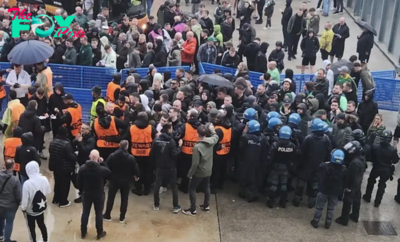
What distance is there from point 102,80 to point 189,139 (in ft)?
15.1

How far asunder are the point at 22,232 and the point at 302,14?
37.1 ft

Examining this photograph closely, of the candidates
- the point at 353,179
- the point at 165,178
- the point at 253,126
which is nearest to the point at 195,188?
the point at 165,178

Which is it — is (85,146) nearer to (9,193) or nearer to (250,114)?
(9,193)

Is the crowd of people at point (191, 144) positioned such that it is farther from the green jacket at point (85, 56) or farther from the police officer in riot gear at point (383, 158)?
the green jacket at point (85, 56)

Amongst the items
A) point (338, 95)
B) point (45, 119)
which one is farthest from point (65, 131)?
point (338, 95)

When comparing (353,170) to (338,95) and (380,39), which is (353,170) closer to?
(338,95)

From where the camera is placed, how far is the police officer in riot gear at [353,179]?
8.88 metres

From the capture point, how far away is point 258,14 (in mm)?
22734

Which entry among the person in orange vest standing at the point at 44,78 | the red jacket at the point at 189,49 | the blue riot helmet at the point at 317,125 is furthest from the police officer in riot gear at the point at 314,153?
the red jacket at the point at 189,49

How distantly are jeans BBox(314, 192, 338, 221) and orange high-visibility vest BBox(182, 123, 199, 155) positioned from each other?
2.31 metres

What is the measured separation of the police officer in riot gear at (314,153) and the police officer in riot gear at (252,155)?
71 centimetres

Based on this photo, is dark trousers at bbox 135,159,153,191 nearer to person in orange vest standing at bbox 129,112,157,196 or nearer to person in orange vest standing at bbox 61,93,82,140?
person in orange vest standing at bbox 129,112,157,196

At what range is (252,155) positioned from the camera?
9.45 meters

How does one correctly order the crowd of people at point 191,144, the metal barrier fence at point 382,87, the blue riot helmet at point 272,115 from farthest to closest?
the metal barrier fence at point 382,87 → the blue riot helmet at point 272,115 → the crowd of people at point 191,144
